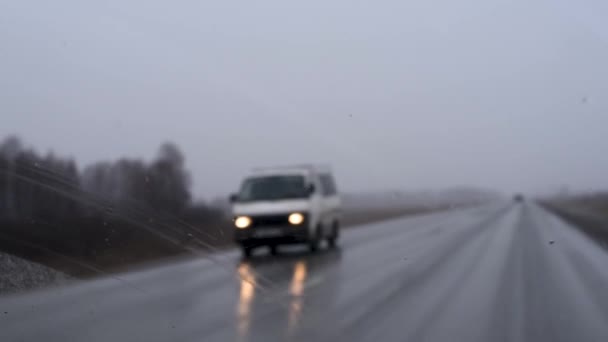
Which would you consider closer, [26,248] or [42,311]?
[26,248]

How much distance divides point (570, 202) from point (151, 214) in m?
74.0

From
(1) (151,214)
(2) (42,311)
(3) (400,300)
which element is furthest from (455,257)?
(2) (42,311)

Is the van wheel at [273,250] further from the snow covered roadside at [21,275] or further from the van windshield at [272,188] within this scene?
the snow covered roadside at [21,275]

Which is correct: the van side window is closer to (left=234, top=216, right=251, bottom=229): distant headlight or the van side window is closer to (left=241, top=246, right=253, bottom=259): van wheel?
(left=234, top=216, right=251, bottom=229): distant headlight

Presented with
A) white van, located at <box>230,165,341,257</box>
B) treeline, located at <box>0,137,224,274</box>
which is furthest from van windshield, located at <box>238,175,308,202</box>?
treeline, located at <box>0,137,224,274</box>

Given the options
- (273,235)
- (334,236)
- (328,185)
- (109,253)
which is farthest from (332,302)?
(328,185)

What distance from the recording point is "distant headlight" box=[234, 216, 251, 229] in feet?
68.9

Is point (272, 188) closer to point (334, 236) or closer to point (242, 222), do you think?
point (242, 222)

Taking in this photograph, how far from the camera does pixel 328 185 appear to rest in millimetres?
27969

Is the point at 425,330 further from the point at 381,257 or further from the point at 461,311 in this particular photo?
the point at 381,257

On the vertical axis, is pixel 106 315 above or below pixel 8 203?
below

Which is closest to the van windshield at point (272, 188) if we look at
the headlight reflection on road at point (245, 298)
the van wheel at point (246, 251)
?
the van wheel at point (246, 251)

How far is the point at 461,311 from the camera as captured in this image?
12055mm

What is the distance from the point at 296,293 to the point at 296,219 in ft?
31.2
